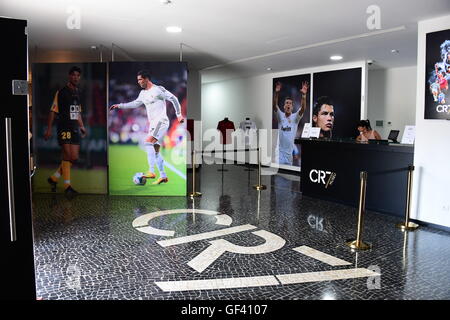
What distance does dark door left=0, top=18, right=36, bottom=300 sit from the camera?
231 cm

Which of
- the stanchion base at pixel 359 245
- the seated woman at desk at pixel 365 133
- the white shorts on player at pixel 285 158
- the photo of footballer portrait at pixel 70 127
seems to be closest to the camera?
the stanchion base at pixel 359 245

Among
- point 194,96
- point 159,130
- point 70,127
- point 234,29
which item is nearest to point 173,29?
point 234,29

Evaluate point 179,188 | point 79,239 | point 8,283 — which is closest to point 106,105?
point 179,188

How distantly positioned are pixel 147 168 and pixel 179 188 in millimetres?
707

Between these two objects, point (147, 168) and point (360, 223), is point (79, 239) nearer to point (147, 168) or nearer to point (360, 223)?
point (147, 168)

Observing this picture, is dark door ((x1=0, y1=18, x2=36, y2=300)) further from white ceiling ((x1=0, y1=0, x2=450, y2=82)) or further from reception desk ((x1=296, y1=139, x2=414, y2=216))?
reception desk ((x1=296, y1=139, x2=414, y2=216))

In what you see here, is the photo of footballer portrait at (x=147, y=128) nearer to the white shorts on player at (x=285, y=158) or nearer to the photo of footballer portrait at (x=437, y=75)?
the photo of footballer portrait at (x=437, y=75)

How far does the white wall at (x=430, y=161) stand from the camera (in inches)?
196

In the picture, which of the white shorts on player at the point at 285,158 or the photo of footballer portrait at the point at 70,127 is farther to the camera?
the white shorts on player at the point at 285,158

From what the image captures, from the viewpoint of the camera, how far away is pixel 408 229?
507 cm

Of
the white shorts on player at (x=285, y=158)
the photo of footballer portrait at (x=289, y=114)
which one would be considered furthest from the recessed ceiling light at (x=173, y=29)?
the white shorts on player at (x=285, y=158)

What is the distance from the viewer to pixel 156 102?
687cm

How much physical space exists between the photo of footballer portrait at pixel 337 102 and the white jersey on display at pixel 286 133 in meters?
0.69

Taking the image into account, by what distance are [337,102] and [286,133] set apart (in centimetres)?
185
